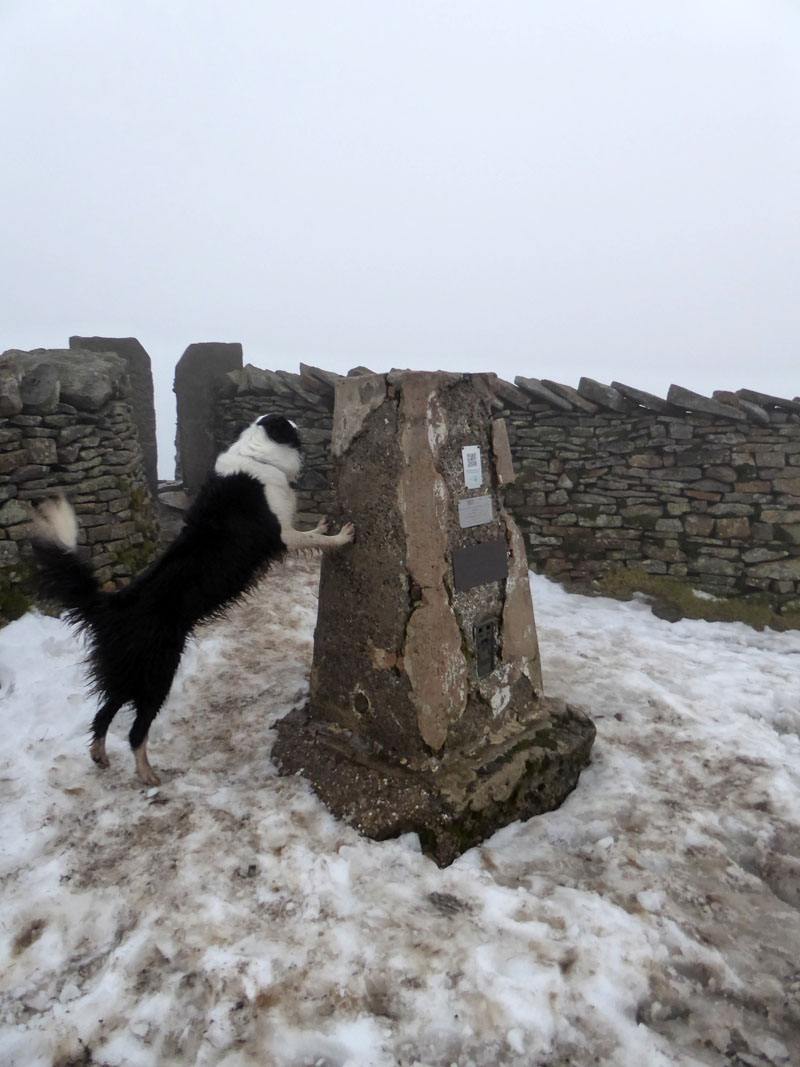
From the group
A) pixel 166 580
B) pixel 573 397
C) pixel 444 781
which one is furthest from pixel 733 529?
pixel 166 580

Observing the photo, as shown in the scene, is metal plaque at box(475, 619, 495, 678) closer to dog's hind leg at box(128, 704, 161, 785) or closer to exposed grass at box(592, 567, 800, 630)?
dog's hind leg at box(128, 704, 161, 785)

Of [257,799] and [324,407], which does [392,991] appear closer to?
[257,799]

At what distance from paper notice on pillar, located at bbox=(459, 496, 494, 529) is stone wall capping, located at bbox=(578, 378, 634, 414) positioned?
12.1 ft

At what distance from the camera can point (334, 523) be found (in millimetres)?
3217

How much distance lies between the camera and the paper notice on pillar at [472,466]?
303cm

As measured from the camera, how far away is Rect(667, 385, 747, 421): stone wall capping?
5.86 metres

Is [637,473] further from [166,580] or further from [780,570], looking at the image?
[166,580]

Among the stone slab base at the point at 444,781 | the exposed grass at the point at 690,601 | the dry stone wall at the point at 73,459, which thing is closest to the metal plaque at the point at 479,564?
the stone slab base at the point at 444,781

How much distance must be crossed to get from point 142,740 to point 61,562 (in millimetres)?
915

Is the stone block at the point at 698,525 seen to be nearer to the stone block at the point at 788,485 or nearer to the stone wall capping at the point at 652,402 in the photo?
the stone block at the point at 788,485

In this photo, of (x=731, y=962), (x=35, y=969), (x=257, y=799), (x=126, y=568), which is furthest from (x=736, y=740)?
(x=126, y=568)

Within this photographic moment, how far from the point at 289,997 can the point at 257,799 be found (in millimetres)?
1027

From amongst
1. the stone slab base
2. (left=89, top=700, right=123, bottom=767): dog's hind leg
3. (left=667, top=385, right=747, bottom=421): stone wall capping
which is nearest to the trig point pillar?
the stone slab base

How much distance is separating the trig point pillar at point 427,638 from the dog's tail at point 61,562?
115cm
